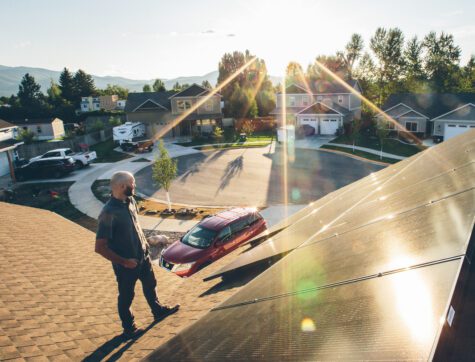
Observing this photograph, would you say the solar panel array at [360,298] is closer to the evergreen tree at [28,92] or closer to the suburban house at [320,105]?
the suburban house at [320,105]

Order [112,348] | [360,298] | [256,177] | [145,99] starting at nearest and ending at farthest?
[360,298] < [112,348] < [256,177] < [145,99]

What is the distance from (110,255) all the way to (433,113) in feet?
152

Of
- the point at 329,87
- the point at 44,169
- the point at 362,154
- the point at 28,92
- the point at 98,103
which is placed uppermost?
the point at 28,92

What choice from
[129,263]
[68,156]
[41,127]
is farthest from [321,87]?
[129,263]

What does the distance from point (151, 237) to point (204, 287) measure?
35.7 feet

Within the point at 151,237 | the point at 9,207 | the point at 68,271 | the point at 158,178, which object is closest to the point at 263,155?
the point at 158,178

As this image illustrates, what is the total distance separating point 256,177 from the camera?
2842 cm

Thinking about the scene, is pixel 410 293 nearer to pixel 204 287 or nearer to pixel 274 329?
pixel 274 329

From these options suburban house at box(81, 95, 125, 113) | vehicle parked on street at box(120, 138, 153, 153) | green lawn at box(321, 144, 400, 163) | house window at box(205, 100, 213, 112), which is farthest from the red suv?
suburban house at box(81, 95, 125, 113)

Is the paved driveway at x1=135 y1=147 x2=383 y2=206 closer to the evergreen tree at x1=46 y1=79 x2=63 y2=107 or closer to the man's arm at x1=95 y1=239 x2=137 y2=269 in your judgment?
the man's arm at x1=95 y1=239 x2=137 y2=269

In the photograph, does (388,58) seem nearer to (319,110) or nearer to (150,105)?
(319,110)

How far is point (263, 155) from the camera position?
3725cm

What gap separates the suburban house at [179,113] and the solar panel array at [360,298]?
158 ft

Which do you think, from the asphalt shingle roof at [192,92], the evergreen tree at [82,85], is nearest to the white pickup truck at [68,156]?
the asphalt shingle roof at [192,92]
